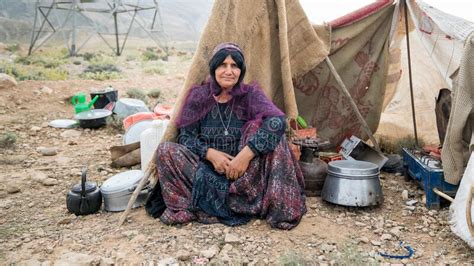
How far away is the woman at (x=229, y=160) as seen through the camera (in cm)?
271

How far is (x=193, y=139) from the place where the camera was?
114 inches

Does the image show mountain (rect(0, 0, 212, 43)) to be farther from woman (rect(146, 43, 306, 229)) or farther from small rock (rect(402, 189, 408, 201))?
small rock (rect(402, 189, 408, 201))

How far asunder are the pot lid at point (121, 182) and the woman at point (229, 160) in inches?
10.7

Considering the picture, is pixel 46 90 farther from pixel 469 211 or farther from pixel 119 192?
pixel 469 211

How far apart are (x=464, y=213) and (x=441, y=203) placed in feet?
2.27

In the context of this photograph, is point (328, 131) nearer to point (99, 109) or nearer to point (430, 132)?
point (430, 132)

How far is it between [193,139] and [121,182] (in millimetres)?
629

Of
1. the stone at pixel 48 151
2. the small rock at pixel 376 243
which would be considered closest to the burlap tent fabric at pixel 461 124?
the small rock at pixel 376 243

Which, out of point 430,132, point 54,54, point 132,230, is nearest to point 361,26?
point 430,132

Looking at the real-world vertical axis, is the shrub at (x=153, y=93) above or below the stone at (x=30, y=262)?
above

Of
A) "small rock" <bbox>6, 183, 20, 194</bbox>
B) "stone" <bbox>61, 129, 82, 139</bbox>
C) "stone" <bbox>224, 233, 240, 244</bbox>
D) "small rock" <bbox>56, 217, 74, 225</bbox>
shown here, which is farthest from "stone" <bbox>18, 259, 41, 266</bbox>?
"stone" <bbox>61, 129, 82, 139</bbox>

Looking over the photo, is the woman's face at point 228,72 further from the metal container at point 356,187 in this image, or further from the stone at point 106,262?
the stone at point 106,262

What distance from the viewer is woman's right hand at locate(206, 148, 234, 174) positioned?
272cm

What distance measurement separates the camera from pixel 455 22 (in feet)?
9.60
